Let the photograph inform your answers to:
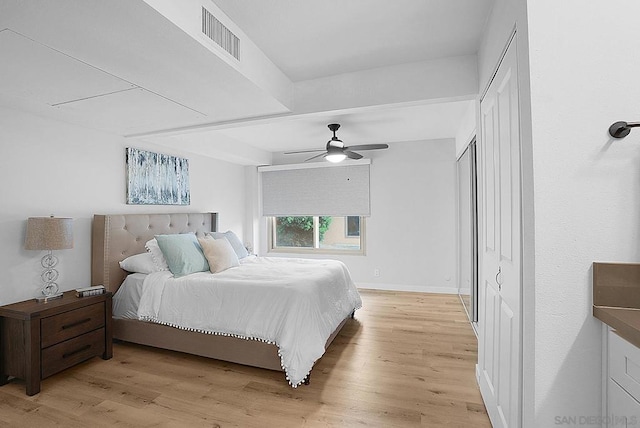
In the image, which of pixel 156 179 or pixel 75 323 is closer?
pixel 75 323

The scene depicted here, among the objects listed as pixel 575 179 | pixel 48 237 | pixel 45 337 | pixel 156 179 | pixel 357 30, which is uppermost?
pixel 357 30

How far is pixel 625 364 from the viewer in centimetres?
99

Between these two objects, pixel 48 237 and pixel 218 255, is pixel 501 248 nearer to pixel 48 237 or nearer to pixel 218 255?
pixel 218 255

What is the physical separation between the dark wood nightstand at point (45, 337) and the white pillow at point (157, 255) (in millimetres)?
651

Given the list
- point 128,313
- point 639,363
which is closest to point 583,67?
point 639,363

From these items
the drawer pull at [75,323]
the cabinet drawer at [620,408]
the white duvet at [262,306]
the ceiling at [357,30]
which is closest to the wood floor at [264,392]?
the white duvet at [262,306]

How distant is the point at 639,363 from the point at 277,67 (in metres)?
2.67

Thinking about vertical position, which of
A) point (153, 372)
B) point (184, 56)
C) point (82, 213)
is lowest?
point (153, 372)

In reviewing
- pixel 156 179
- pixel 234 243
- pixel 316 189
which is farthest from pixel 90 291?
pixel 316 189

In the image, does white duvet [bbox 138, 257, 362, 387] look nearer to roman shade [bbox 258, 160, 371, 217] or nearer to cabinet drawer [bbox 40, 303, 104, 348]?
cabinet drawer [bbox 40, 303, 104, 348]

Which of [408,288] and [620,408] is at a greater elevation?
[620,408]

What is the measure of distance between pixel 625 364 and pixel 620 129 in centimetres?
81

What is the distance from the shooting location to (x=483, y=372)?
221 cm

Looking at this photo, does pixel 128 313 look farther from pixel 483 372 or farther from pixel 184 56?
pixel 483 372
